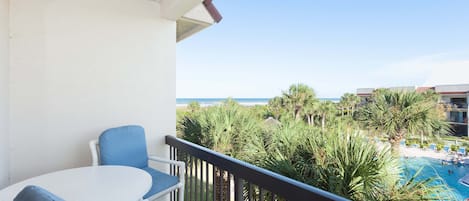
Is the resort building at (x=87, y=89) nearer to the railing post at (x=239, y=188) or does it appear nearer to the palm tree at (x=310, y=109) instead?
the railing post at (x=239, y=188)

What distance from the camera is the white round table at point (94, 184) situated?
1.19 m

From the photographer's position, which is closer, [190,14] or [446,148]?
[190,14]

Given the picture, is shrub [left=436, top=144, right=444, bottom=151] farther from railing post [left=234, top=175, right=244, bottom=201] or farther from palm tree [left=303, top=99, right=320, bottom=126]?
railing post [left=234, top=175, right=244, bottom=201]

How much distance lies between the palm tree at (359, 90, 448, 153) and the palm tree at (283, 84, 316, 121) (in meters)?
4.69

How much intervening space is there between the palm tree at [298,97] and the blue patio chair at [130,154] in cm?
1314

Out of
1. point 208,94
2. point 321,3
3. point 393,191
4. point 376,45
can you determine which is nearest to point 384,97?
point 393,191

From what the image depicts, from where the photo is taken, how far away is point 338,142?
12.9 feet

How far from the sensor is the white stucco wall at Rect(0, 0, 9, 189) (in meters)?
1.65

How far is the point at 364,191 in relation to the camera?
3305 mm

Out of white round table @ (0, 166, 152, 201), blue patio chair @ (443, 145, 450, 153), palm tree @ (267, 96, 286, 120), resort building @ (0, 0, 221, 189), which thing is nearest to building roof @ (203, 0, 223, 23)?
resort building @ (0, 0, 221, 189)

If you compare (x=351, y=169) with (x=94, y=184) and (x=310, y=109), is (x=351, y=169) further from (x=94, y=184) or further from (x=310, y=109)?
(x=310, y=109)

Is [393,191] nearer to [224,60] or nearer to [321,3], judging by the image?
[321,3]

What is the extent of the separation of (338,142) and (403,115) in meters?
7.42

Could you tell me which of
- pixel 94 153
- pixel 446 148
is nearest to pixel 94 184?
pixel 94 153
